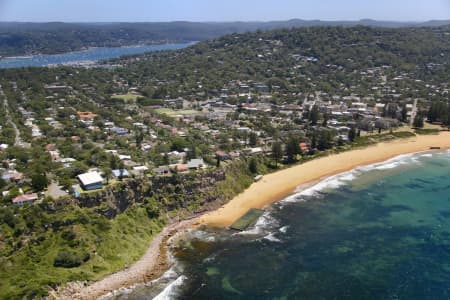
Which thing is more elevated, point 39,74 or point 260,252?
point 39,74

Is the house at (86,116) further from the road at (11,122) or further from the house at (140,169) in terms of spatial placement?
the house at (140,169)

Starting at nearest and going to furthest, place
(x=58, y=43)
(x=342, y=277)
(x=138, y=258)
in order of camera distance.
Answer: (x=342, y=277), (x=138, y=258), (x=58, y=43)

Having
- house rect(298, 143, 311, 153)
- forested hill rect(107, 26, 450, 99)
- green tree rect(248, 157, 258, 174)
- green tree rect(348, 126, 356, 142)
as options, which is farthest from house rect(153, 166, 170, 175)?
forested hill rect(107, 26, 450, 99)

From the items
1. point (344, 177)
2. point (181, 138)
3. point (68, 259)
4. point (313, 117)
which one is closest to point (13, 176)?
point (68, 259)

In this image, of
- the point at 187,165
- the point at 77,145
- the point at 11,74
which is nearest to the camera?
the point at 187,165

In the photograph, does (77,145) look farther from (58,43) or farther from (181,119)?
(58,43)

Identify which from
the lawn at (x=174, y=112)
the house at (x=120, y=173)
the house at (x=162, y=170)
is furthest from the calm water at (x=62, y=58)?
the house at (x=120, y=173)

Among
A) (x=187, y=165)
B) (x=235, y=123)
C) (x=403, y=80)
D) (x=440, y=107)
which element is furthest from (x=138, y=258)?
(x=403, y=80)
